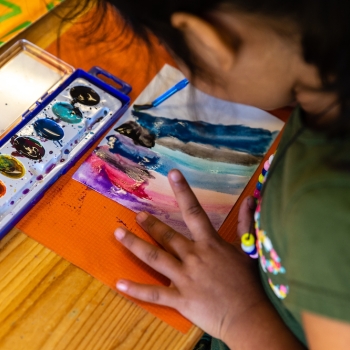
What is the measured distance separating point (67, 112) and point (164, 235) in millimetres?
238

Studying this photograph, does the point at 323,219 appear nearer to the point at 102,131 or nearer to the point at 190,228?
the point at 190,228

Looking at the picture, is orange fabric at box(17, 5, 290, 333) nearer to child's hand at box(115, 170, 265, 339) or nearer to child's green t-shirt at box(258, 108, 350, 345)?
child's hand at box(115, 170, 265, 339)

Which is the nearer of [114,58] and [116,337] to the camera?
[116,337]

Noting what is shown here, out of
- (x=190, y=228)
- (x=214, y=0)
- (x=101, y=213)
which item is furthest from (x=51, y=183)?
(x=214, y=0)

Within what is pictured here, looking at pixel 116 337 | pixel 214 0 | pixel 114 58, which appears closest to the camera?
pixel 214 0

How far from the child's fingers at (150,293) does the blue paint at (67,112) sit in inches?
10.1

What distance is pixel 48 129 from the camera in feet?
2.07

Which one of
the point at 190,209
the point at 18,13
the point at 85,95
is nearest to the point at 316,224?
the point at 190,209

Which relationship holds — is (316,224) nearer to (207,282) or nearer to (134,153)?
(207,282)

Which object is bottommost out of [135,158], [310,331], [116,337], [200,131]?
[116,337]

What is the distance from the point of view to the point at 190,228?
580 millimetres

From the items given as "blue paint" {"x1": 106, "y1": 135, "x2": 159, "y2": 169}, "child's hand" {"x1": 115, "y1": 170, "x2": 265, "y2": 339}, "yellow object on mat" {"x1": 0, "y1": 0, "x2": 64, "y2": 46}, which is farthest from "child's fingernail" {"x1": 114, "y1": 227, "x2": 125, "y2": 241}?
"yellow object on mat" {"x1": 0, "y1": 0, "x2": 64, "y2": 46}

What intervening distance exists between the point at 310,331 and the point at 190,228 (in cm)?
20

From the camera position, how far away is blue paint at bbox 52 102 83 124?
64 centimetres
